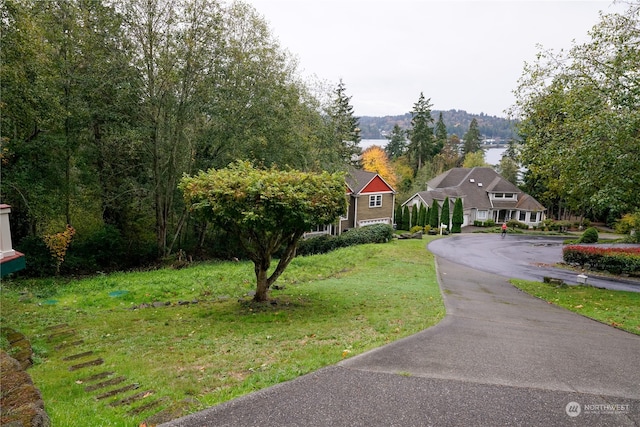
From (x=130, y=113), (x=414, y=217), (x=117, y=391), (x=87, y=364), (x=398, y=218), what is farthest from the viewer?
(x=398, y=218)

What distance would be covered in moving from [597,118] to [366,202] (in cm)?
2381

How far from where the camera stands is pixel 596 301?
13172 mm

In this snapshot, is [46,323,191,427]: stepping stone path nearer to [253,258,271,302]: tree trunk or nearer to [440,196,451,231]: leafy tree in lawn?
[253,258,271,302]: tree trunk

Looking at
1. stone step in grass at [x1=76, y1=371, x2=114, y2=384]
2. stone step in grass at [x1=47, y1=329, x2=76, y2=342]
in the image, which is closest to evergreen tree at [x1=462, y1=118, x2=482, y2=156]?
stone step in grass at [x1=47, y1=329, x2=76, y2=342]

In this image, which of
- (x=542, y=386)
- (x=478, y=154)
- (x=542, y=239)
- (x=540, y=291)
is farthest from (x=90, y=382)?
(x=478, y=154)

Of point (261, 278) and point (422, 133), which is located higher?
point (422, 133)

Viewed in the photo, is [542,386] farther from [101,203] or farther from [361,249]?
[101,203]

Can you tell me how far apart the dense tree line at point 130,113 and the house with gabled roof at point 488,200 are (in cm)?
2838

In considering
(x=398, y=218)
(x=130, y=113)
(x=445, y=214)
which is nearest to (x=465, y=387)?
(x=130, y=113)

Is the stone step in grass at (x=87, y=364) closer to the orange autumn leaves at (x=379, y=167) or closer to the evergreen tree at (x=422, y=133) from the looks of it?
the orange autumn leaves at (x=379, y=167)

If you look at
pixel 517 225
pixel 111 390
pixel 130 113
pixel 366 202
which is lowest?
pixel 111 390

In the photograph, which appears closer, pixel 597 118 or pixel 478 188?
pixel 597 118

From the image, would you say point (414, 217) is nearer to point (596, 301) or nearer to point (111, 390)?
point (596, 301)

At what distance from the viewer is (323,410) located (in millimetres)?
4973
